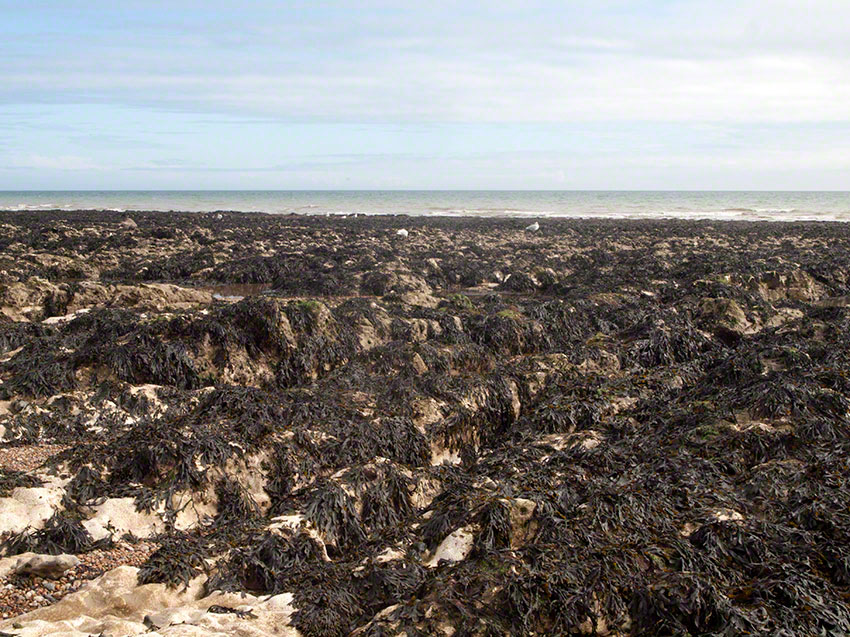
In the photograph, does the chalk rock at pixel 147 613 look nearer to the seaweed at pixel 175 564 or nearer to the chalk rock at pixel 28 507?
the seaweed at pixel 175 564

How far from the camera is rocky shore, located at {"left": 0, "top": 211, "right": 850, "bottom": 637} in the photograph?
3211mm

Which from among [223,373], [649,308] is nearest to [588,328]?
[649,308]

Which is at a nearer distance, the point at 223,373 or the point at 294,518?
the point at 294,518

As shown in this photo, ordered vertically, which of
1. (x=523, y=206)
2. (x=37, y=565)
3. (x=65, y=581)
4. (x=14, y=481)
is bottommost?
(x=65, y=581)

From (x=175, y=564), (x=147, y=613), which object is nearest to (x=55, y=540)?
(x=175, y=564)

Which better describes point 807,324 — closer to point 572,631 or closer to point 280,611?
point 572,631

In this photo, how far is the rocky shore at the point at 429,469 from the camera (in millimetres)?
3211

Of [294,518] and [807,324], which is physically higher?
[807,324]

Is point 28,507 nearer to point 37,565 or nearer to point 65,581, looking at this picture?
point 37,565

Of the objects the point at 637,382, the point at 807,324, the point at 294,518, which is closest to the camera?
the point at 294,518

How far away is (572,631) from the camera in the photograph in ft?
10.00

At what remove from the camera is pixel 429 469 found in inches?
211

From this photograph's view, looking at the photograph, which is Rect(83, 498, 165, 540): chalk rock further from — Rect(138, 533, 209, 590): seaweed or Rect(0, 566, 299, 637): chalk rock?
Rect(0, 566, 299, 637): chalk rock

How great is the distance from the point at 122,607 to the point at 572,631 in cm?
252
